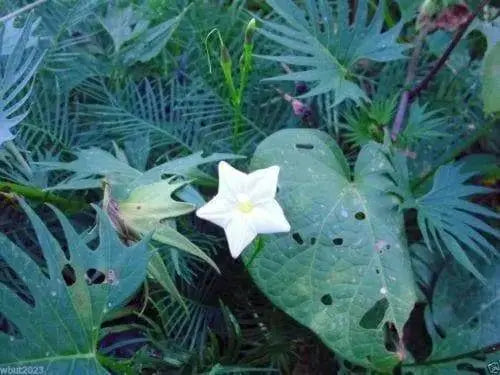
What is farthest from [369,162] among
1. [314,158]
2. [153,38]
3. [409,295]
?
[153,38]

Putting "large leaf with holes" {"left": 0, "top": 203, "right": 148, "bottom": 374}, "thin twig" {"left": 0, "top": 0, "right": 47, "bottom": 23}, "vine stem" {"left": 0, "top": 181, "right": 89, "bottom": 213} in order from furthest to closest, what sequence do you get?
"thin twig" {"left": 0, "top": 0, "right": 47, "bottom": 23}, "vine stem" {"left": 0, "top": 181, "right": 89, "bottom": 213}, "large leaf with holes" {"left": 0, "top": 203, "right": 148, "bottom": 374}

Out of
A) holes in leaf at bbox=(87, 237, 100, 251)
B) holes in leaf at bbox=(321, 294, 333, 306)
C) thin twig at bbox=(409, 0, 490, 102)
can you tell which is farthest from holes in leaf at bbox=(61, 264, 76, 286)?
thin twig at bbox=(409, 0, 490, 102)

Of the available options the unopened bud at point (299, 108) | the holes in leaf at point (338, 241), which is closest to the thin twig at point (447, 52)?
the unopened bud at point (299, 108)

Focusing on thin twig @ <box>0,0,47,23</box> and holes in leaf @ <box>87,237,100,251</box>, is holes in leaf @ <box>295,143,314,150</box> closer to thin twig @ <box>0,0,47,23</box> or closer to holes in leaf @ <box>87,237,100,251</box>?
holes in leaf @ <box>87,237,100,251</box>

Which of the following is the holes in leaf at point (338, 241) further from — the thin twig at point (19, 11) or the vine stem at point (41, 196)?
the thin twig at point (19, 11)

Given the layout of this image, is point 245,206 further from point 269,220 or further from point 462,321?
point 462,321

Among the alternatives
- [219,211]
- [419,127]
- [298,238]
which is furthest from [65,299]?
[419,127]
